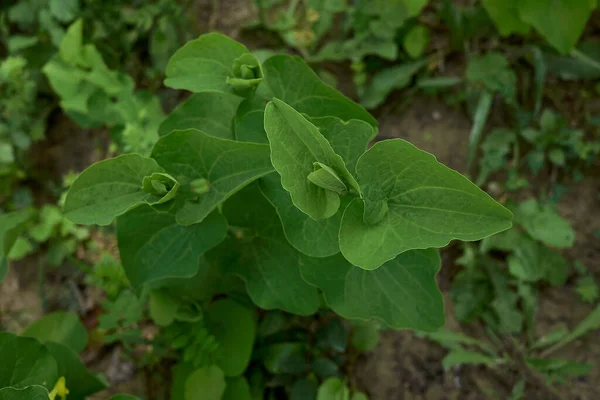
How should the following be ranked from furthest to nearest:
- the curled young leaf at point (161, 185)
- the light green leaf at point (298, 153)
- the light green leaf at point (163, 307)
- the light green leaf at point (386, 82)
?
the light green leaf at point (386, 82) → the light green leaf at point (163, 307) → the curled young leaf at point (161, 185) → the light green leaf at point (298, 153)

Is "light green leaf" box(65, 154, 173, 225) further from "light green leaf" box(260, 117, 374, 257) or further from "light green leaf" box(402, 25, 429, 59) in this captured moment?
"light green leaf" box(402, 25, 429, 59)

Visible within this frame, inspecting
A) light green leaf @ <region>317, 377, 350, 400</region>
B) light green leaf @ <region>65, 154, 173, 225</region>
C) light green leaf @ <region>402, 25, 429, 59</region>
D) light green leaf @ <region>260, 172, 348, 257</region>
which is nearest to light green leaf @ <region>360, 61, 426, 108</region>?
light green leaf @ <region>402, 25, 429, 59</region>

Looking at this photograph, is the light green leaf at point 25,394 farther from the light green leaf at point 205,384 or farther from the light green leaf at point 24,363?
the light green leaf at point 205,384

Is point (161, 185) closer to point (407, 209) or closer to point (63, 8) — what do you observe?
point (407, 209)

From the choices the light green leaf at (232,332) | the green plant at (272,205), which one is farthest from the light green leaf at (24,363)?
the light green leaf at (232,332)

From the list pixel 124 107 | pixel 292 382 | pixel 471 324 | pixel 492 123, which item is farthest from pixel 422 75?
pixel 292 382

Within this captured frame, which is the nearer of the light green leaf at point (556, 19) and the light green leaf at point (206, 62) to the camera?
the light green leaf at point (206, 62)

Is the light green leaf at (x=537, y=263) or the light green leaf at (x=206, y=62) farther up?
Result: the light green leaf at (x=206, y=62)
